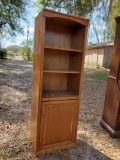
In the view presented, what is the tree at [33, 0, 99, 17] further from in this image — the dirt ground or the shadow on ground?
the shadow on ground

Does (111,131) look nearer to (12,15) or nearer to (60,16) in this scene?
(60,16)

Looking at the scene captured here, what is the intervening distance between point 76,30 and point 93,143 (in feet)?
5.50

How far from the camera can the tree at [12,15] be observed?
28.8 ft

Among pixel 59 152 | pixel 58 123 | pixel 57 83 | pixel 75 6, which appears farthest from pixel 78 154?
pixel 75 6

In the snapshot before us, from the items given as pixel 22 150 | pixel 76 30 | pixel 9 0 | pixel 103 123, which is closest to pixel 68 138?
pixel 22 150

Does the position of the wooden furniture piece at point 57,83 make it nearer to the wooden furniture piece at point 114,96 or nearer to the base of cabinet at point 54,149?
the base of cabinet at point 54,149

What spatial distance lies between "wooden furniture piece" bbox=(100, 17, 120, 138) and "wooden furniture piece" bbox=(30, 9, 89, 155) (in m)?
0.76

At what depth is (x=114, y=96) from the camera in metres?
2.39

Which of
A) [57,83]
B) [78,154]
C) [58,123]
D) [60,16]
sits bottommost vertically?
[78,154]

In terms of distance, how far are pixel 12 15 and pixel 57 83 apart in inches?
379

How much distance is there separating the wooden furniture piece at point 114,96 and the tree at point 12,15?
23.8 ft

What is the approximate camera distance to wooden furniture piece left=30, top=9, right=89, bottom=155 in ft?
5.64

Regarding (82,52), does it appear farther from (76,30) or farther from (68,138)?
(68,138)

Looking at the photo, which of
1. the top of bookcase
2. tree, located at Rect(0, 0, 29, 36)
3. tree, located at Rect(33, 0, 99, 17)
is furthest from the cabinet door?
tree, located at Rect(0, 0, 29, 36)
